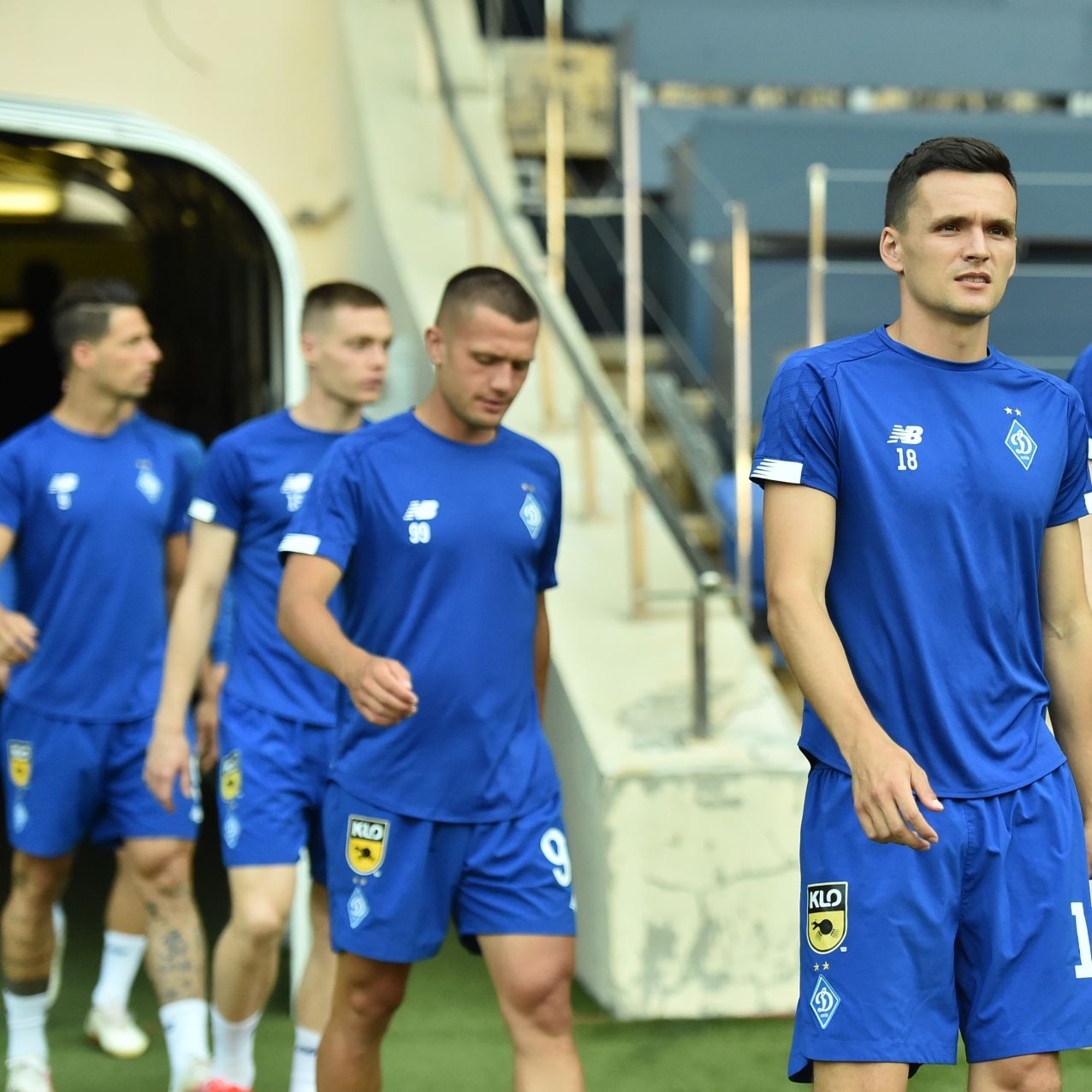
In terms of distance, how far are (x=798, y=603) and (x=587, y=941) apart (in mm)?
3178

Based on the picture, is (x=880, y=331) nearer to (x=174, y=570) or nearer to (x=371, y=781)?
(x=371, y=781)

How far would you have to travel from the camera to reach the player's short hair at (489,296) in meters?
4.14

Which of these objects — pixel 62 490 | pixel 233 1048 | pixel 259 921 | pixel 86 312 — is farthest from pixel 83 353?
pixel 233 1048

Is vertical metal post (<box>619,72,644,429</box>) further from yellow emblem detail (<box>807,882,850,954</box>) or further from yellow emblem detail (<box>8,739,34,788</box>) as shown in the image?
yellow emblem detail (<box>807,882,850,954</box>)

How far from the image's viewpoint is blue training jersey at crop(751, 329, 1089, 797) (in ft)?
10.5

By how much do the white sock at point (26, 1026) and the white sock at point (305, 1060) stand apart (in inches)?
31.2

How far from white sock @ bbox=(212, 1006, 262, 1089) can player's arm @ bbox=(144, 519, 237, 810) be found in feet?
2.01

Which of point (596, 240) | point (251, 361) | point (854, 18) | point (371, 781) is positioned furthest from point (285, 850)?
point (854, 18)

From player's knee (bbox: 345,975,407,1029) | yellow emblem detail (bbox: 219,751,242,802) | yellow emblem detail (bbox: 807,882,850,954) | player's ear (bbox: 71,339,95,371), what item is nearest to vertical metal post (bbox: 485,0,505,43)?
player's ear (bbox: 71,339,95,371)

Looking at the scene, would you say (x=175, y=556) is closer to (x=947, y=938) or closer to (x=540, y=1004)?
(x=540, y=1004)

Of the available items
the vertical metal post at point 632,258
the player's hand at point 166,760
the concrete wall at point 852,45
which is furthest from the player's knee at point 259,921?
the concrete wall at point 852,45

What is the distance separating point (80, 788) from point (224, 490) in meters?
1.01

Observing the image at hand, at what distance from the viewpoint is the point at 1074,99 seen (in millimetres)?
10836

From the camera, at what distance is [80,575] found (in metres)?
5.46
